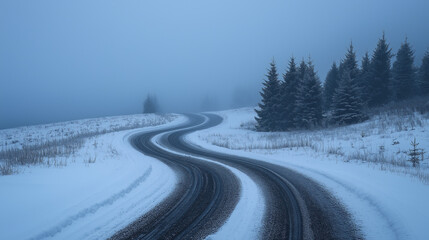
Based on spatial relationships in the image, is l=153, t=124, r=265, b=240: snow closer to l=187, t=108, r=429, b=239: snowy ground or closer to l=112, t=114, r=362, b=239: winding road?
l=112, t=114, r=362, b=239: winding road

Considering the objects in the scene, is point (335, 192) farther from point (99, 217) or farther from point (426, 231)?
point (99, 217)

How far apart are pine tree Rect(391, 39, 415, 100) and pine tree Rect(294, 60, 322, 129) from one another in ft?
57.8

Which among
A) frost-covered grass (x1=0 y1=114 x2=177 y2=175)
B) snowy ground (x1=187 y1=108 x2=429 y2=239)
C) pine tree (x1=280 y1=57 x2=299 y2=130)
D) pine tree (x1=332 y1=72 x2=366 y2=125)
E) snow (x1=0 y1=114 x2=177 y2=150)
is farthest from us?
pine tree (x1=280 y1=57 x2=299 y2=130)

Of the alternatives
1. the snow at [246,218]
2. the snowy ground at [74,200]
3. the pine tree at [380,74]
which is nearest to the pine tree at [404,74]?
the pine tree at [380,74]

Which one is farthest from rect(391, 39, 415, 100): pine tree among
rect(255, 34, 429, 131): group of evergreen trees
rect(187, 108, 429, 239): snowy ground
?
rect(187, 108, 429, 239): snowy ground

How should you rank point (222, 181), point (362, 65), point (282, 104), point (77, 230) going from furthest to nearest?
point (362, 65) < point (282, 104) < point (222, 181) < point (77, 230)

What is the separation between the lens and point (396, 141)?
483 inches

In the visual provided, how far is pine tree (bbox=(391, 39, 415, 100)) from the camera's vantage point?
32344mm

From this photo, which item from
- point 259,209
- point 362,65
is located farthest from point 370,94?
point 259,209

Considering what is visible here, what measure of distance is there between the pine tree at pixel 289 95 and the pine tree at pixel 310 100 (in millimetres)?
1538

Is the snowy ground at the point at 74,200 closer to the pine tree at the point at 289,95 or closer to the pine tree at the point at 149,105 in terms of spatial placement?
the pine tree at the point at 289,95

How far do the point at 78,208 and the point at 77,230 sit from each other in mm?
874

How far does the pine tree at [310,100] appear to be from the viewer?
2431cm

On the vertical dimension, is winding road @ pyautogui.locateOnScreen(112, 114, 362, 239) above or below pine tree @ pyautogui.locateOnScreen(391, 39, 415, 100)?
below
